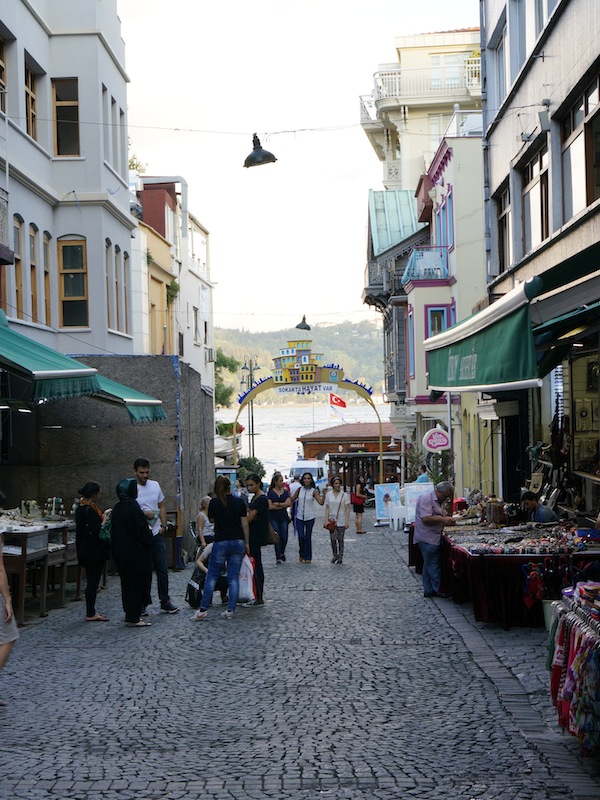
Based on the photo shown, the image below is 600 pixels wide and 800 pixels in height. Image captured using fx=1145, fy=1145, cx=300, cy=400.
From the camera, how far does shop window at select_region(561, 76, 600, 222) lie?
14.3m

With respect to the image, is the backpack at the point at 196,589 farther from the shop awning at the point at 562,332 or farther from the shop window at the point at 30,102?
the shop window at the point at 30,102

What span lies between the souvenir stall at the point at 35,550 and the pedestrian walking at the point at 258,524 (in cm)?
245

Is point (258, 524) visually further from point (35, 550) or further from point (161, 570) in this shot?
point (35, 550)

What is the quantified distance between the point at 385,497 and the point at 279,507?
1410cm

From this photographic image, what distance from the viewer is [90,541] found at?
1367cm

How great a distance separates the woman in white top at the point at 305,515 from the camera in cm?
2197

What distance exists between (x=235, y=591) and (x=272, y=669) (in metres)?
3.35

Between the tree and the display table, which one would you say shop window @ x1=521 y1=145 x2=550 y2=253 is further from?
the tree

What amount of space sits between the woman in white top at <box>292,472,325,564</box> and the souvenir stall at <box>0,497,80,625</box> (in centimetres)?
601

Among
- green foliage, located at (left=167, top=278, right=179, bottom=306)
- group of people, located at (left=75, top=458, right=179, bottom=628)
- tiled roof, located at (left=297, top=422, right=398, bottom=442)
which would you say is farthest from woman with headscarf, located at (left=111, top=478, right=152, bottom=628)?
tiled roof, located at (left=297, top=422, right=398, bottom=442)

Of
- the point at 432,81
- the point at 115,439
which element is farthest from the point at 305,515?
the point at 432,81

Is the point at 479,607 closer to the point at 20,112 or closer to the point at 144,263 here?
the point at 20,112

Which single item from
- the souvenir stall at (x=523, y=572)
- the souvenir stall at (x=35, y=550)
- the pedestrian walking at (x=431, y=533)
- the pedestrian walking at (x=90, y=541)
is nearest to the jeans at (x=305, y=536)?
the souvenir stall at (x=35, y=550)

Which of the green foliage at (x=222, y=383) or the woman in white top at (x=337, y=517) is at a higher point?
the green foliage at (x=222, y=383)
